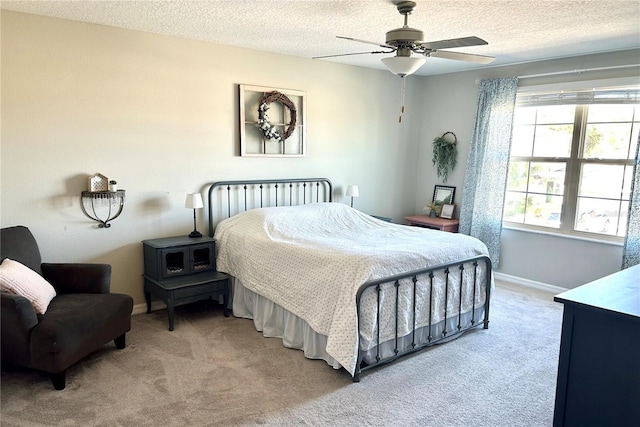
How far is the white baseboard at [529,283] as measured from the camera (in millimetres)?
4800

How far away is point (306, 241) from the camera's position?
3.70m

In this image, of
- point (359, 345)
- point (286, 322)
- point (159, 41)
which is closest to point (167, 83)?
point (159, 41)

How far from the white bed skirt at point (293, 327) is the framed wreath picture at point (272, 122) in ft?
4.83

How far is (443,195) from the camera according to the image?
582cm

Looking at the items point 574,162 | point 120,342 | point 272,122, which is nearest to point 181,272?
point 120,342

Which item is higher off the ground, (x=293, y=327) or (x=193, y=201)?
(x=193, y=201)

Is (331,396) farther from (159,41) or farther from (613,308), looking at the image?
(159,41)

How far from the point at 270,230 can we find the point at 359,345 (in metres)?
1.52

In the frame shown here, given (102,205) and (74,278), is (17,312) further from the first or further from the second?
(102,205)

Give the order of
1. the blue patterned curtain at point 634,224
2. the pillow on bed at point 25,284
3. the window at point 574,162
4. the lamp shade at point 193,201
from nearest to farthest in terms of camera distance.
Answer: the pillow on bed at point 25,284
the lamp shade at point 193,201
the blue patterned curtain at point 634,224
the window at point 574,162

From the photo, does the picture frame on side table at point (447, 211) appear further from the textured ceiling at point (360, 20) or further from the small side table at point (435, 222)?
the textured ceiling at point (360, 20)

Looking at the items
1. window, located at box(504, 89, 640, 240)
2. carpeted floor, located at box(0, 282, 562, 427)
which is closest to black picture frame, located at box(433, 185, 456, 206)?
window, located at box(504, 89, 640, 240)

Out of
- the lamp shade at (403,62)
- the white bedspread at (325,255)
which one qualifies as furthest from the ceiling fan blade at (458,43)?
the white bedspread at (325,255)

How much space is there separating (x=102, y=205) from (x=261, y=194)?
→ 5.15ft
